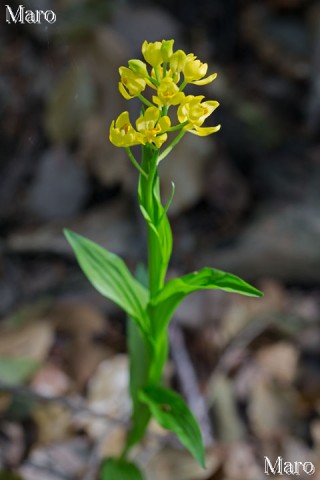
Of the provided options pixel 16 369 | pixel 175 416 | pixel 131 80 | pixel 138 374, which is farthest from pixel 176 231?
pixel 131 80

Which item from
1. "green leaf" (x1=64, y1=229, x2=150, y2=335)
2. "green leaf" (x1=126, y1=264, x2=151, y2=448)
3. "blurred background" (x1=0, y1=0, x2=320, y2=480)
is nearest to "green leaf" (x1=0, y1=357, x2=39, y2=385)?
"blurred background" (x1=0, y1=0, x2=320, y2=480)

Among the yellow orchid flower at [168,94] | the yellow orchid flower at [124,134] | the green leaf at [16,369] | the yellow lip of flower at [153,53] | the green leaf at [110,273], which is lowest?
the green leaf at [16,369]

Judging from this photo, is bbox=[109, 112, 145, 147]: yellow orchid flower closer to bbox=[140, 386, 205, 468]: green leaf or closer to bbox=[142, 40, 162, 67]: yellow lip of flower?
bbox=[142, 40, 162, 67]: yellow lip of flower

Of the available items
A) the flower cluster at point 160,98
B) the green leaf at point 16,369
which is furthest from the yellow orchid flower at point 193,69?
the green leaf at point 16,369

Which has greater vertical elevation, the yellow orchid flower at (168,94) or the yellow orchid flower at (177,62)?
the yellow orchid flower at (177,62)

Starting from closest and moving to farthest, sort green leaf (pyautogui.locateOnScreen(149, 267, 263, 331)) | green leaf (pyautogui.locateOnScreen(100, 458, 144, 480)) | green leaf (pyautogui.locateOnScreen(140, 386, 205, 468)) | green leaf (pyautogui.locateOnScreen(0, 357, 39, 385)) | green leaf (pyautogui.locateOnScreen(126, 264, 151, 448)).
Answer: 1. green leaf (pyautogui.locateOnScreen(149, 267, 263, 331))
2. green leaf (pyautogui.locateOnScreen(140, 386, 205, 468))
3. green leaf (pyautogui.locateOnScreen(126, 264, 151, 448))
4. green leaf (pyautogui.locateOnScreen(100, 458, 144, 480))
5. green leaf (pyautogui.locateOnScreen(0, 357, 39, 385))

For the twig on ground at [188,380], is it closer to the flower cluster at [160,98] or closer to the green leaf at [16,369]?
the green leaf at [16,369]

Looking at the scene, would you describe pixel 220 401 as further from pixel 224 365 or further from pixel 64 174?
pixel 64 174
